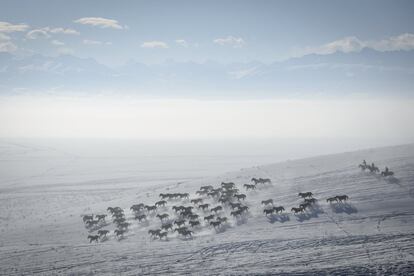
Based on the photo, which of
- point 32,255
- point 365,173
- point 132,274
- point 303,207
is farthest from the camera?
Answer: point 365,173

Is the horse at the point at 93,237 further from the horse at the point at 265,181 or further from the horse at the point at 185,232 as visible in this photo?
the horse at the point at 265,181

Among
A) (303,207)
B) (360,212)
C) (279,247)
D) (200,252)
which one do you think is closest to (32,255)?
(200,252)

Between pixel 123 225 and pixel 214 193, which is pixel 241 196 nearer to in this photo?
pixel 214 193

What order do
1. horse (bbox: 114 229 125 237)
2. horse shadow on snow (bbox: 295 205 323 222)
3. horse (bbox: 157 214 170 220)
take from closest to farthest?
horse shadow on snow (bbox: 295 205 323 222)
horse (bbox: 114 229 125 237)
horse (bbox: 157 214 170 220)

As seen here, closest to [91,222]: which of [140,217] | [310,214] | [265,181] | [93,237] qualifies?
[140,217]

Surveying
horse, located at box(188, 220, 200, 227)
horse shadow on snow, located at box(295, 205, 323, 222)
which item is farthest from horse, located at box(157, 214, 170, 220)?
horse shadow on snow, located at box(295, 205, 323, 222)

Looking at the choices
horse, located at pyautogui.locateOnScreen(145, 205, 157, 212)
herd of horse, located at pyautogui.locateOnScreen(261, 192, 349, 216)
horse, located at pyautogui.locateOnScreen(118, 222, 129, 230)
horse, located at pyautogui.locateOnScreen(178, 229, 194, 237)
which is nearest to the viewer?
horse, located at pyautogui.locateOnScreen(178, 229, 194, 237)

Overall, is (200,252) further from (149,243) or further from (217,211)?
(217,211)

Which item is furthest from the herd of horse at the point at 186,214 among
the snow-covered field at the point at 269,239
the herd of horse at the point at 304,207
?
the herd of horse at the point at 304,207

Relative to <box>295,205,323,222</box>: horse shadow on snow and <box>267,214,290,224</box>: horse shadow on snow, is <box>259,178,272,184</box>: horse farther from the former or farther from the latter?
<box>267,214,290,224</box>: horse shadow on snow
